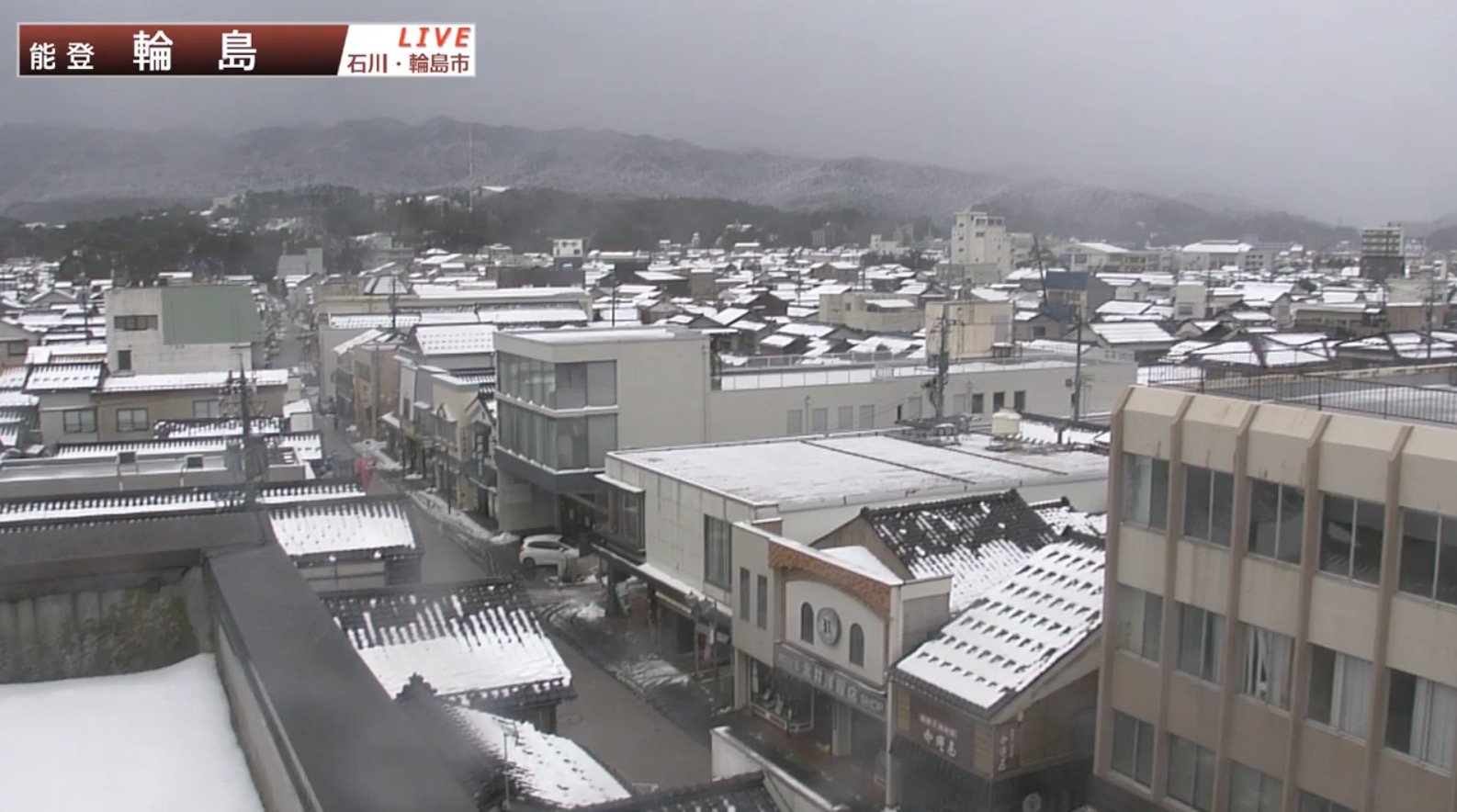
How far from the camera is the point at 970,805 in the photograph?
16.0ft

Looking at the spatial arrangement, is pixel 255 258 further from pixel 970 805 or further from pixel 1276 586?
pixel 1276 586

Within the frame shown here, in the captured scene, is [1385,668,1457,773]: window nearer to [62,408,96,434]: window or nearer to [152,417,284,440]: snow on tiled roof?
[152,417,284,440]: snow on tiled roof

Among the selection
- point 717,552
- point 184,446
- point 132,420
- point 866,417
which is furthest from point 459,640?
point 132,420

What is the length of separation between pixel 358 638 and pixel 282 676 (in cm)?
367

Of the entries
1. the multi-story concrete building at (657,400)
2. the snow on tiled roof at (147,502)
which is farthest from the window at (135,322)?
the snow on tiled roof at (147,502)

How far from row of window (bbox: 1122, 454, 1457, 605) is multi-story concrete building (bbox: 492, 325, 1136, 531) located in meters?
6.00

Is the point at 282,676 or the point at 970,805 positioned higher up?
the point at 282,676

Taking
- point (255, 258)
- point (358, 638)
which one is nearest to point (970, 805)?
point (358, 638)

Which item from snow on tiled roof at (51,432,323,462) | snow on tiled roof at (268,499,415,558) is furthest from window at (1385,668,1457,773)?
snow on tiled roof at (51,432,323,462)

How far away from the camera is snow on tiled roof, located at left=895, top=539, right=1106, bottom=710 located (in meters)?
4.84

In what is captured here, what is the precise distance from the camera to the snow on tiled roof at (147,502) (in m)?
7.20

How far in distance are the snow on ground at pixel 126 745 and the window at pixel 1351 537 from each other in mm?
3357
